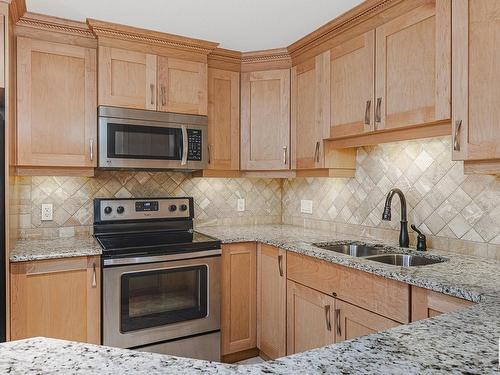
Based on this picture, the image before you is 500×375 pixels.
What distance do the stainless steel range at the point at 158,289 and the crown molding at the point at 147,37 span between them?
1.14 meters

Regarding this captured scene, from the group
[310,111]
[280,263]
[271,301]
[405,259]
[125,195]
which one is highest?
[310,111]

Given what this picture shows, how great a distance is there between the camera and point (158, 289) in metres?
2.40

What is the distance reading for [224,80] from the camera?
3006 mm

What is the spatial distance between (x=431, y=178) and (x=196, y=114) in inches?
64.4

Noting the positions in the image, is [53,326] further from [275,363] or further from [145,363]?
[275,363]

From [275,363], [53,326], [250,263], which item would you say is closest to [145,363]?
[275,363]

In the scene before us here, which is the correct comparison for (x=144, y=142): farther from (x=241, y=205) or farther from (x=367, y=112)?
(x=367, y=112)

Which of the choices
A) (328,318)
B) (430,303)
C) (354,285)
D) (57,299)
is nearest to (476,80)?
(430,303)

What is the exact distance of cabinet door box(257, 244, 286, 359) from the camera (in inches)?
98.7

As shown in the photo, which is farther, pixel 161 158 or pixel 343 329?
pixel 161 158

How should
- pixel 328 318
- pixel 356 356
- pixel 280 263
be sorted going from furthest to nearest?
pixel 280 263, pixel 328 318, pixel 356 356

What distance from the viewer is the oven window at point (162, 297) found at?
2.30 m

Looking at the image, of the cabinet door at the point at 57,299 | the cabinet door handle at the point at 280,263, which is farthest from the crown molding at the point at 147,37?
the cabinet door handle at the point at 280,263

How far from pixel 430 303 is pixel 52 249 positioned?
200 cm
